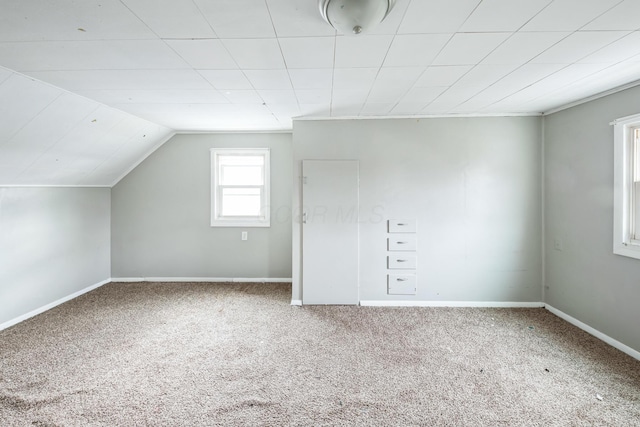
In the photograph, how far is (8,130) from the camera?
7.47 feet

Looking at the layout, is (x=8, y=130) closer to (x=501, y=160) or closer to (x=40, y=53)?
(x=40, y=53)

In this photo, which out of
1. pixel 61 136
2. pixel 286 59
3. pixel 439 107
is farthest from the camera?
pixel 439 107

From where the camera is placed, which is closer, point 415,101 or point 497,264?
point 415,101

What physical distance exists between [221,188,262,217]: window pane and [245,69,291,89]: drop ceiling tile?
2.07 metres

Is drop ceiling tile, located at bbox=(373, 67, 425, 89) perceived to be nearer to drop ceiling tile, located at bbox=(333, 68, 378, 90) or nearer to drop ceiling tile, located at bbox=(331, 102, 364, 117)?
drop ceiling tile, located at bbox=(333, 68, 378, 90)

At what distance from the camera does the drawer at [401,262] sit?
3355 mm

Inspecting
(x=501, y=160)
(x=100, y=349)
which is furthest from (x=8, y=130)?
(x=501, y=160)

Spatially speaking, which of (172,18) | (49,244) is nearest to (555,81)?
(172,18)

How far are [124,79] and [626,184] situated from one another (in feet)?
14.2

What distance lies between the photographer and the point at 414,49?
1.77m

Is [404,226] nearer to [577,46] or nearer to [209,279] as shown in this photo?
[577,46]

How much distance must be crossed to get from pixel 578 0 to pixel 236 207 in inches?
158

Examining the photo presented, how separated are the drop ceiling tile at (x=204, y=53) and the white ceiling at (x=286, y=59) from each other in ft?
0.04

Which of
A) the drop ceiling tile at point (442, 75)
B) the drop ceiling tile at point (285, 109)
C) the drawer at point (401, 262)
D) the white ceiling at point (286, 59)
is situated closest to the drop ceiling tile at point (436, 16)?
the white ceiling at point (286, 59)
